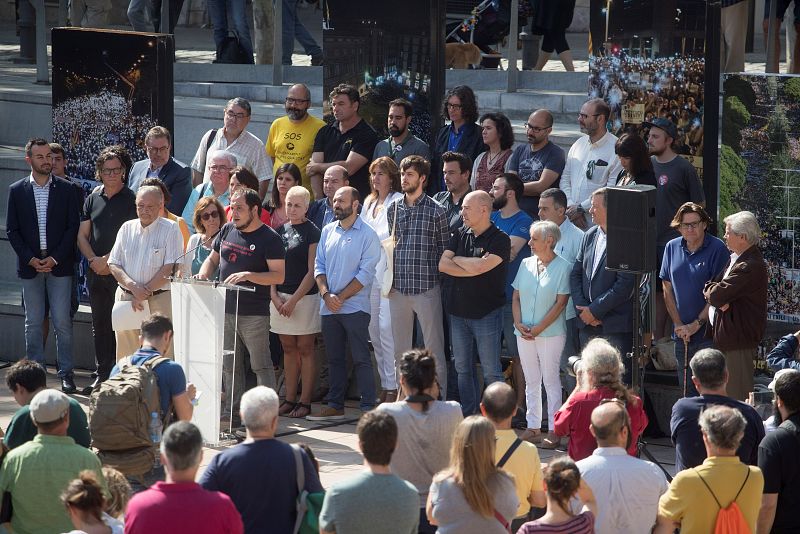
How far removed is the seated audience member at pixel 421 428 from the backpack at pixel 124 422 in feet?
5.09

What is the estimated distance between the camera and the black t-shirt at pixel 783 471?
711cm

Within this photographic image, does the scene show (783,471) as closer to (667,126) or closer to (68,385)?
(667,126)

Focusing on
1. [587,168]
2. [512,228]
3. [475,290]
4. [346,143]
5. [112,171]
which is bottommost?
[475,290]

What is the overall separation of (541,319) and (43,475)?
15.1ft

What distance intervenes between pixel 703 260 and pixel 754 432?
283cm

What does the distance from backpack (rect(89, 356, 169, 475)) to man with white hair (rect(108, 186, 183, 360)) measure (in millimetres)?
3225

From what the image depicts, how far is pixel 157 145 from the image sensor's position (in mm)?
12297

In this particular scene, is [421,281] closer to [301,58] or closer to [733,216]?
[733,216]

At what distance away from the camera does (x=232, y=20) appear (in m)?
17.6

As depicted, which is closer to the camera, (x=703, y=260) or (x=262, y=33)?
(x=703, y=260)

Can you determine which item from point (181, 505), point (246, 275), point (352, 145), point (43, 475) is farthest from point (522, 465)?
point (352, 145)

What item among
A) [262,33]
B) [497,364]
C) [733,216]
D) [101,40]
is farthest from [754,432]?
[262,33]

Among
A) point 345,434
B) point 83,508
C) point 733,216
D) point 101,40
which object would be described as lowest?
point 345,434

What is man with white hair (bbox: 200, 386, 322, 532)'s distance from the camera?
650cm
